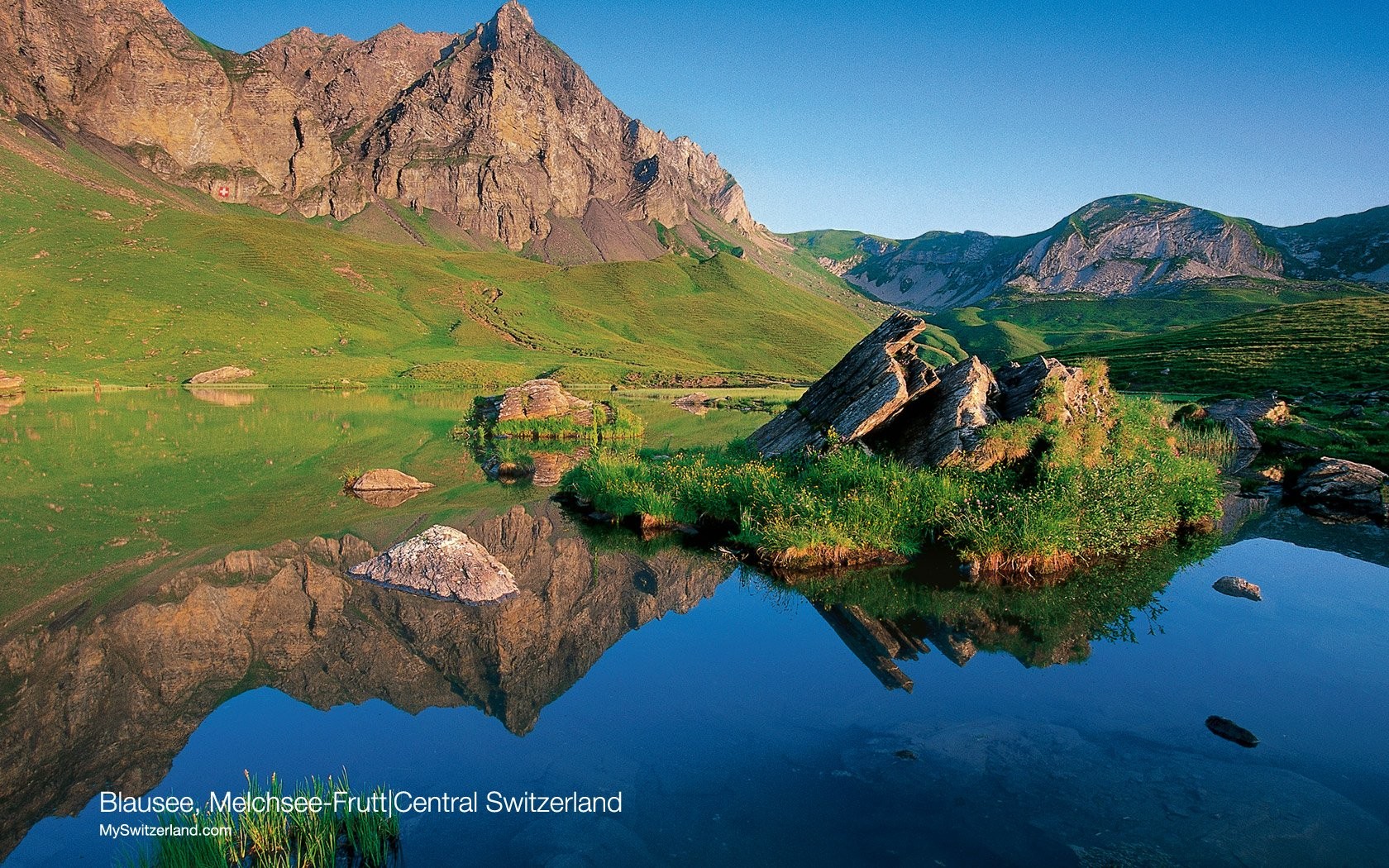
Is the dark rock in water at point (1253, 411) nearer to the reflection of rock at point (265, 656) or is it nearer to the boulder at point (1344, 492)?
the boulder at point (1344, 492)

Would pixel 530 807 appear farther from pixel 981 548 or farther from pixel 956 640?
Result: pixel 981 548

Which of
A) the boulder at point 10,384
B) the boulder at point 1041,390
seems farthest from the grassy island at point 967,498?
the boulder at point 10,384

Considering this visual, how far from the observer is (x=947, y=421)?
78.9ft

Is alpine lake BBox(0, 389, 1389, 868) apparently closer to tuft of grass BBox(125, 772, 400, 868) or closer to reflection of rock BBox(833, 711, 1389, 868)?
reflection of rock BBox(833, 711, 1389, 868)

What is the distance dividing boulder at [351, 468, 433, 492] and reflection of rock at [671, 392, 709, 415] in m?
44.5

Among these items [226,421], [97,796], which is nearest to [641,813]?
[97,796]

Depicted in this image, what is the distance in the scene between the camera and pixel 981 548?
19375 millimetres

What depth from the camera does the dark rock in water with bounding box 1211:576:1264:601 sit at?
1853cm

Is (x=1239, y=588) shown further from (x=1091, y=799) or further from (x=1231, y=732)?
(x=1091, y=799)

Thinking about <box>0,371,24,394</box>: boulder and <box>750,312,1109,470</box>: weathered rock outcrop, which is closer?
<box>750,312,1109,470</box>: weathered rock outcrop

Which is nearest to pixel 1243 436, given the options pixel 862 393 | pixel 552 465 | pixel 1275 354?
pixel 862 393

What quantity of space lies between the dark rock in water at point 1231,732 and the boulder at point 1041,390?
43.7 feet

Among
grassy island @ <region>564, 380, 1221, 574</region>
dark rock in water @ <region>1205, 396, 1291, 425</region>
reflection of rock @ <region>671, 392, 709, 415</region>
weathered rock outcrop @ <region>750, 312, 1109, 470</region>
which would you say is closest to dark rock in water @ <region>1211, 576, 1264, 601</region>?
grassy island @ <region>564, 380, 1221, 574</region>

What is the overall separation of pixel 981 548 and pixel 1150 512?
24.7 feet
